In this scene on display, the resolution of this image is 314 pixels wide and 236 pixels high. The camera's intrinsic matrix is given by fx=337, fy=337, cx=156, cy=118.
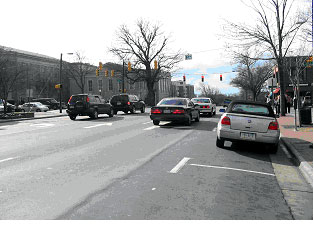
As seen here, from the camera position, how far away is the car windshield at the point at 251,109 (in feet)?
32.0

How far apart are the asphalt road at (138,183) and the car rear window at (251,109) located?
1.12 metres

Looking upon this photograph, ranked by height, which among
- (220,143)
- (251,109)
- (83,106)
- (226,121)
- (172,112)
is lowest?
(220,143)

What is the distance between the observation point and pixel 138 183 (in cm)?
569

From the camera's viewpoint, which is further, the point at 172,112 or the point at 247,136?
the point at 172,112

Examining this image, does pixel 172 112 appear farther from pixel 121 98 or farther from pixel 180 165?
pixel 121 98

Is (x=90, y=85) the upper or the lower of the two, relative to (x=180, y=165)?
upper

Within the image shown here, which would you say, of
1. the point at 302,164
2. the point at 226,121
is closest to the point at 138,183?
the point at 302,164

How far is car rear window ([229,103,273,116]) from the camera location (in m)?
9.75

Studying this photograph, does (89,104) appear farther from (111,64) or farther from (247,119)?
(111,64)

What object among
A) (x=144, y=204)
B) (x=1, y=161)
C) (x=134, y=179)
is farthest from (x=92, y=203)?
(x=1, y=161)

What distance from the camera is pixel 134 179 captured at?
235 inches

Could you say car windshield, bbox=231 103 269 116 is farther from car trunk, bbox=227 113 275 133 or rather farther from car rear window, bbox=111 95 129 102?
car rear window, bbox=111 95 129 102

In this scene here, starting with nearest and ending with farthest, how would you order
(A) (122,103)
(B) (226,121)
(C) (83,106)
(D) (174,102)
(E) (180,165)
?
1. (E) (180,165)
2. (B) (226,121)
3. (D) (174,102)
4. (C) (83,106)
5. (A) (122,103)

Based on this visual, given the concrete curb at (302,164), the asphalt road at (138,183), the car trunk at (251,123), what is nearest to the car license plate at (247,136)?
the car trunk at (251,123)
